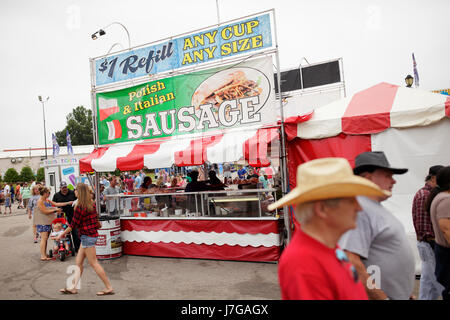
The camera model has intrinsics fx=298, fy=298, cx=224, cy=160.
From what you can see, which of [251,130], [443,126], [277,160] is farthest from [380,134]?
[251,130]

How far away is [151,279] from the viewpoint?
5.70 m

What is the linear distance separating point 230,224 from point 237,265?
0.85 m

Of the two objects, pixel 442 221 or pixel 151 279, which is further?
pixel 151 279

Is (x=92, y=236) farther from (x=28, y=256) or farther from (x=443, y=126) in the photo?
(x=443, y=126)

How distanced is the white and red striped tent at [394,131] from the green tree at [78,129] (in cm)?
6463

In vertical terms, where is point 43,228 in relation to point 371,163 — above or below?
below

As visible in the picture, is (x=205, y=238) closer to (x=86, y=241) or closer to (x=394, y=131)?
(x=86, y=241)

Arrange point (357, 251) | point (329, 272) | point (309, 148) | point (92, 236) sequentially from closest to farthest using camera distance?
point (329, 272) → point (357, 251) → point (92, 236) → point (309, 148)

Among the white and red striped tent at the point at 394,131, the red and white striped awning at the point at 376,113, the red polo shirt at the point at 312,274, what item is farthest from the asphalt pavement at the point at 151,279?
the red polo shirt at the point at 312,274

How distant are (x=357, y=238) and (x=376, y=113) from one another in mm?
4032

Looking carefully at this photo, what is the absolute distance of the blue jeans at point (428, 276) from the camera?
11.8 ft

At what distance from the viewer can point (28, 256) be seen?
7965mm

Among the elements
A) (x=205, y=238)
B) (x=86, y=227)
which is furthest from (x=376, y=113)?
(x=86, y=227)
